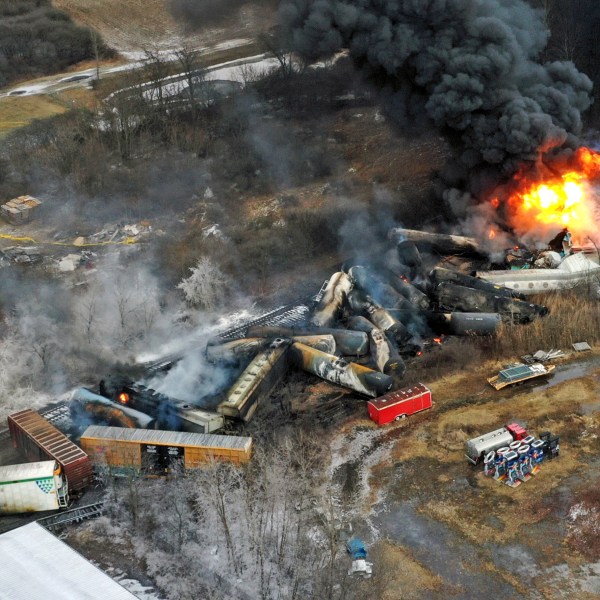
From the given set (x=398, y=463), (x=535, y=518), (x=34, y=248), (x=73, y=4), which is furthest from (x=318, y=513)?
(x=73, y=4)

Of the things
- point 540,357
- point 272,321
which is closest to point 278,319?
point 272,321

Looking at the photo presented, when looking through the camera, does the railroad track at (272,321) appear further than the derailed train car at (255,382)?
Yes

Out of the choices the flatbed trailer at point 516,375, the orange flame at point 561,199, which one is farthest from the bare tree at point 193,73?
the flatbed trailer at point 516,375

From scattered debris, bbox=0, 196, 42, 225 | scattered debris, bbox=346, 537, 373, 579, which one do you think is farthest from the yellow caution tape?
scattered debris, bbox=346, 537, 373, 579

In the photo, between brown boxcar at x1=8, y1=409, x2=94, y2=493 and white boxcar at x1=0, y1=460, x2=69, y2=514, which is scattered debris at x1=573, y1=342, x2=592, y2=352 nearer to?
brown boxcar at x1=8, y1=409, x2=94, y2=493

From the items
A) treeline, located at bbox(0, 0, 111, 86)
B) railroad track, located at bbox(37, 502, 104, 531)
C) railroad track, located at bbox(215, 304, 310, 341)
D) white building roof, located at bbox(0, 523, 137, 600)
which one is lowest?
railroad track, located at bbox(215, 304, 310, 341)

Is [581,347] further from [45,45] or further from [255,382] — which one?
[45,45]

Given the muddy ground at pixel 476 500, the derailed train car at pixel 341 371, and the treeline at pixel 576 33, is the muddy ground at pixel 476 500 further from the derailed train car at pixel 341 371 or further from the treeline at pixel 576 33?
the treeline at pixel 576 33
